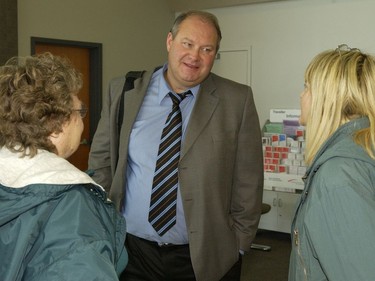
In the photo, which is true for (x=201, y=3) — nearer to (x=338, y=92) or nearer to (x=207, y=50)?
(x=207, y=50)

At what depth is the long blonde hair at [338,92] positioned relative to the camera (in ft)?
4.59

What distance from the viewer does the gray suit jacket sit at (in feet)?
6.65

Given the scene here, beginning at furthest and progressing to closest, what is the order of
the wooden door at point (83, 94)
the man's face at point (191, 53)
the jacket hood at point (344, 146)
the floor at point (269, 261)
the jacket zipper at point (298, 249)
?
the wooden door at point (83, 94)
the floor at point (269, 261)
the man's face at point (191, 53)
the jacket zipper at point (298, 249)
the jacket hood at point (344, 146)

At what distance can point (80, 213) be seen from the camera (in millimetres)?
1064

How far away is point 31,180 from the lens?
106 centimetres

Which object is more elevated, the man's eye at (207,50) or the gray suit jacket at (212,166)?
the man's eye at (207,50)

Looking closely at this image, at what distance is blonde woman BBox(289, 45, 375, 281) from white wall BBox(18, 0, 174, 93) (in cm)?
423

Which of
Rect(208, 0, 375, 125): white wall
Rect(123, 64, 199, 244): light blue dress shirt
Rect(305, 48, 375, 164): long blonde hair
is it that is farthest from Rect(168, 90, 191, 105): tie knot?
Rect(208, 0, 375, 125): white wall

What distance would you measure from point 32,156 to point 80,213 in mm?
193

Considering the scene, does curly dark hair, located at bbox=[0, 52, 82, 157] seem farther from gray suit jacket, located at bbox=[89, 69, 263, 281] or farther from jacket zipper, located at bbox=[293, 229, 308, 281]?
gray suit jacket, located at bbox=[89, 69, 263, 281]

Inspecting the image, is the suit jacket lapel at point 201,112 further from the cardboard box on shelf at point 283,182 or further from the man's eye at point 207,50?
the cardboard box on shelf at point 283,182

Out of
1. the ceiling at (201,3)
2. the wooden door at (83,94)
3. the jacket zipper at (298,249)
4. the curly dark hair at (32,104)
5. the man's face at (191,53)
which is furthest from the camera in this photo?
the ceiling at (201,3)

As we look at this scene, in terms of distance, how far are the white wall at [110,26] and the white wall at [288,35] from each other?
99cm

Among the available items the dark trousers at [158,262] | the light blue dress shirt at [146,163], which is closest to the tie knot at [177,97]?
the light blue dress shirt at [146,163]
